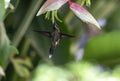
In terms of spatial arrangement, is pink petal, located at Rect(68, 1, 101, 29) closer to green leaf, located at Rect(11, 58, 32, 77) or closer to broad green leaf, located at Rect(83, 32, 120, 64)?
green leaf, located at Rect(11, 58, 32, 77)

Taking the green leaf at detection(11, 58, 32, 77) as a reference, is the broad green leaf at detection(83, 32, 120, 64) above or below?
above

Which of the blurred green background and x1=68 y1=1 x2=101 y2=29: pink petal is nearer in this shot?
x1=68 y1=1 x2=101 y2=29: pink petal

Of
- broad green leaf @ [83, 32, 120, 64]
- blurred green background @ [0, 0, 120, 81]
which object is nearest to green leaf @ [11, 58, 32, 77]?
blurred green background @ [0, 0, 120, 81]

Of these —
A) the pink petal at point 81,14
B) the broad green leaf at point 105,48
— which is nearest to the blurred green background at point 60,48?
the broad green leaf at point 105,48

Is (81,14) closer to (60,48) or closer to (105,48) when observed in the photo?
(60,48)

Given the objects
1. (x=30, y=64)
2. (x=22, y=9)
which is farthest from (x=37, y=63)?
(x=22, y=9)

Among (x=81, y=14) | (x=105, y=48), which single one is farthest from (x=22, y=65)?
(x=81, y=14)

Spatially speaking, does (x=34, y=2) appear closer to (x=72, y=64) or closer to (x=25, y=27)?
(x=25, y=27)

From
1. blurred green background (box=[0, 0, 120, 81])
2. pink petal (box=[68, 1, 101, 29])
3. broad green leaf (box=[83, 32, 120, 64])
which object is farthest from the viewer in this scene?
broad green leaf (box=[83, 32, 120, 64])
